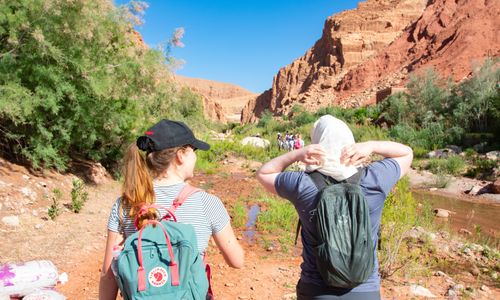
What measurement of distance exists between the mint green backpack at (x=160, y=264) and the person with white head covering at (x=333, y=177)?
0.59 m

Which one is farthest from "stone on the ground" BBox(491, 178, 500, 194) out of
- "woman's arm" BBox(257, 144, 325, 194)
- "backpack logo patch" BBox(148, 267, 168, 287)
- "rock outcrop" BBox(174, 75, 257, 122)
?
"rock outcrop" BBox(174, 75, 257, 122)

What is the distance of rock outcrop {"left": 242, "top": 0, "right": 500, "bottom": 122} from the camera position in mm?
42312

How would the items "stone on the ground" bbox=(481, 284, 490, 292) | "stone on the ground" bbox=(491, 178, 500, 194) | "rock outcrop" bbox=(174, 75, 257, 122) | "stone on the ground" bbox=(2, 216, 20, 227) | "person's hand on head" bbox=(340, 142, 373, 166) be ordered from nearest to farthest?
1. "person's hand on head" bbox=(340, 142, 373, 166)
2. "stone on the ground" bbox=(481, 284, 490, 292)
3. "stone on the ground" bbox=(2, 216, 20, 227)
4. "stone on the ground" bbox=(491, 178, 500, 194)
5. "rock outcrop" bbox=(174, 75, 257, 122)

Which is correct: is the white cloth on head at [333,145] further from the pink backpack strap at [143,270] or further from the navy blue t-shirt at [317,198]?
the pink backpack strap at [143,270]

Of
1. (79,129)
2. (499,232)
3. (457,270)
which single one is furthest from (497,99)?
(79,129)

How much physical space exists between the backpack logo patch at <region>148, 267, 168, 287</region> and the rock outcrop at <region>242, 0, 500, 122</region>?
30.2m

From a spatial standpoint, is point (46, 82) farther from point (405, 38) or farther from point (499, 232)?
point (405, 38)

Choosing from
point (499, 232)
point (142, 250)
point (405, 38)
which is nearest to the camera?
point (142, 250)

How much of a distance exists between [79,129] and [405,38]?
2093 inches

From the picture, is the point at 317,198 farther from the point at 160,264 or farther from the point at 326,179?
the point at 160,264

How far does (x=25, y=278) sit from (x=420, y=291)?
3.97 metres

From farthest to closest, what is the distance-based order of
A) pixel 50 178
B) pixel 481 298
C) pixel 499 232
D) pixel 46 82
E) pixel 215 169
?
pixel 215 169 → pixel 499 232 → pixel 50 178 → pixel 46 82 → pixel 481 298

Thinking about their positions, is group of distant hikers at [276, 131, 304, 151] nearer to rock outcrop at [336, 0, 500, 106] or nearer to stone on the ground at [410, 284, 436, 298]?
stone on the ground at [410, 284, 436, 298]

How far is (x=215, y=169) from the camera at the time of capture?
16.5 m
